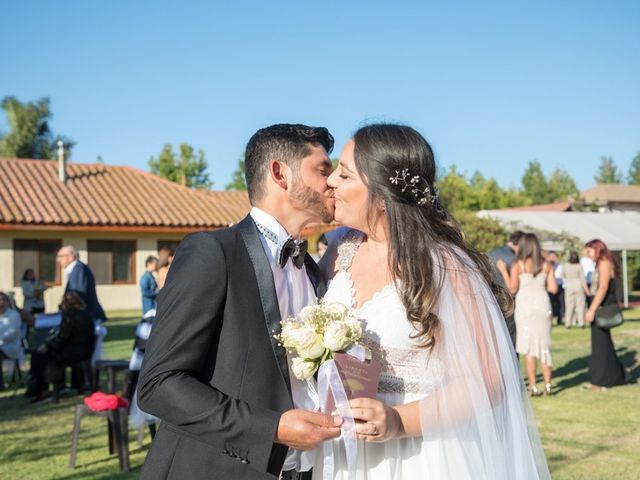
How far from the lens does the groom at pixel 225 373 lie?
251cm

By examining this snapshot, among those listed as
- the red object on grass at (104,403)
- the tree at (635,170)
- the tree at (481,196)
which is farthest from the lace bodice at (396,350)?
the tree at (635,170)

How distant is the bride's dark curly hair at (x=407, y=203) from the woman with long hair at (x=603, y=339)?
8.93 metres

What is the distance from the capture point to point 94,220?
29.0 meters

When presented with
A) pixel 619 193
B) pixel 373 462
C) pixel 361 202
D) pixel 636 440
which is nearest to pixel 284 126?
pixel 361 202

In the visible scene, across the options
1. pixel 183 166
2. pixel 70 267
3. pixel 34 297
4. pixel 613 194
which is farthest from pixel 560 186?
pixel 70 267

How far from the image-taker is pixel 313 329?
263cm

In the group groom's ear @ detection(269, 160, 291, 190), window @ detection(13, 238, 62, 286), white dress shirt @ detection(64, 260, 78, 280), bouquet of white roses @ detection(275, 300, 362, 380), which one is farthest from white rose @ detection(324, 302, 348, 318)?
window @ detection(13, 238, 62, 286)

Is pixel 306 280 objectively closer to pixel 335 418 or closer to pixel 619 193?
pixel 335 418

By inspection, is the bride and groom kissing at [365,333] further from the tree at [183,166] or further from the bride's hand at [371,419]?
the tree at [183,166]

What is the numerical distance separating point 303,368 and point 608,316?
9939 mm

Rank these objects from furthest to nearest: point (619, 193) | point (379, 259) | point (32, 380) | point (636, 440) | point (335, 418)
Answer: point (619, 193) → point (32, 380) → point (636, 440) → point (379, 259) → point (335, 418)

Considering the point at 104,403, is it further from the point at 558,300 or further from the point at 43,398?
the point at 558,300

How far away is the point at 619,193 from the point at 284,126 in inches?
2350

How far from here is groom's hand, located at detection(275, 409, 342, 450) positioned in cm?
252
